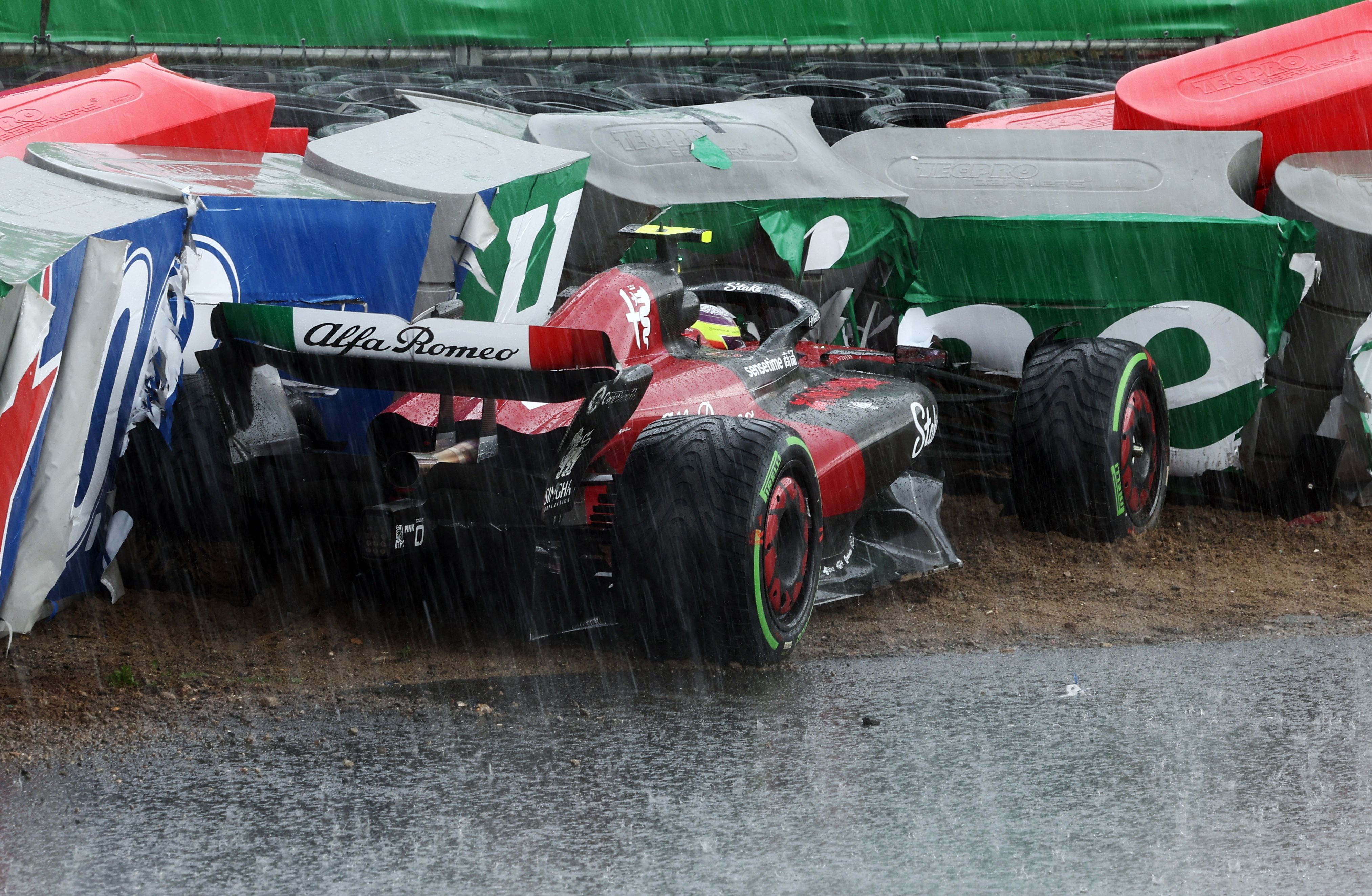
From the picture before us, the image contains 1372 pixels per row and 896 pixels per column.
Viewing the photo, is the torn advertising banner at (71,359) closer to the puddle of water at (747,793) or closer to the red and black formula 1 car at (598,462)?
the red and black formula 1 car at (598,462)

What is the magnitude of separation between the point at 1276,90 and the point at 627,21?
641 centimetres

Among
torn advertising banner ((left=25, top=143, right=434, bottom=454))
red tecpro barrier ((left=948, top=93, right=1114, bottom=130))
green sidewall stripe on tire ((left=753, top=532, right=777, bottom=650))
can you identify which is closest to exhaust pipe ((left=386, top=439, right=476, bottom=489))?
torn advertising banner ((left=25, top=143, right=434, bottom=454))

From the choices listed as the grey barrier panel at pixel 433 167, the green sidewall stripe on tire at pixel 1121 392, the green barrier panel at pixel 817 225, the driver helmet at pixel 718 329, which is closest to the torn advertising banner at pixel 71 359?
the grey barrier panel at pixel 433 167

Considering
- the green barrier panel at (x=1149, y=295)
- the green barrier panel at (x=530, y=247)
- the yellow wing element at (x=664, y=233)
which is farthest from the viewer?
the green barrier panel at (x=1149, y=295)

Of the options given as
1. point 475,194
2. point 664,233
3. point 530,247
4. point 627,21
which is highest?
point 627,21

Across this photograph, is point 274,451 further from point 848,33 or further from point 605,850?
point 848,33

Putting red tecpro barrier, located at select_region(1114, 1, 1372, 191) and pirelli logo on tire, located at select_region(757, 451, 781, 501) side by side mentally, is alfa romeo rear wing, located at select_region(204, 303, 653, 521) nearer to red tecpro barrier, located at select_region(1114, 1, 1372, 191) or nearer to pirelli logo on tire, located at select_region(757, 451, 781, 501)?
pirelli logo on tire, located at select_region(757, 451, 781, 501)

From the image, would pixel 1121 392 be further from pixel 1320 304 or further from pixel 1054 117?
pixel 1054 117

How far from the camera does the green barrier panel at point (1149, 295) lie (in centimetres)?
671

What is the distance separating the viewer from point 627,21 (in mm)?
12945

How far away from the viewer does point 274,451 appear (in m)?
4.59

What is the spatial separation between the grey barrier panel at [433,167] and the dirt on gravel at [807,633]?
1.58 m

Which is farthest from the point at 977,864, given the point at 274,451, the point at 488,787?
the point at 274,451

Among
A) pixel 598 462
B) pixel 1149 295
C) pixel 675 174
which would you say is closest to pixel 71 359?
pixel 598 462
